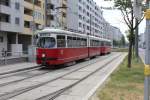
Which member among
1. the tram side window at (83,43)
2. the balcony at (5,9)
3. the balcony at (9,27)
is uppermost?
the balcony at (5,9)

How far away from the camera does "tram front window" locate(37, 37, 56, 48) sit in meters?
25.5

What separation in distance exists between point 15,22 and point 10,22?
7.34ft

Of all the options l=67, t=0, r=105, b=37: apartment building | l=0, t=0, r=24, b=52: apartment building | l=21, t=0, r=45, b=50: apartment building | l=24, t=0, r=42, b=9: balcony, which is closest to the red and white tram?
l=0, t=0, r=24, b=52: apartment building

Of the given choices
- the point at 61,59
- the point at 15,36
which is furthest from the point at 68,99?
the point at 15,36

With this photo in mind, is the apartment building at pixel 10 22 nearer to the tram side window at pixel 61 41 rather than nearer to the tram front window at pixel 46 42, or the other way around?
the tram side window at pixel 61 41

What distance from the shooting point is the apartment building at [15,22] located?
52438mm

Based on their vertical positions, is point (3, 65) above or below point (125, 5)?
below

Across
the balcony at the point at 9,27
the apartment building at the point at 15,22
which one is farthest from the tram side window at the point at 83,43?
the balcony at the point at 9,27

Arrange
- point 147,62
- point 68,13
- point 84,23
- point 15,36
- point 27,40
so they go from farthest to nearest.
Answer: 1. point 84,23
2. point 68,13
3. point 27,40
4. point 15,36
5. point 147,62

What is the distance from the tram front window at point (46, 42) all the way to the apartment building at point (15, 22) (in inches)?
822

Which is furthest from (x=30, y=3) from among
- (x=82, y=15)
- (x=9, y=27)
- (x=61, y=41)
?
(x=82, y=15)

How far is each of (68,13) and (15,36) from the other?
4549 cm

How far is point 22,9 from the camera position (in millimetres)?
61250

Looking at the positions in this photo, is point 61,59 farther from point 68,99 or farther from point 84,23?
point 84,23
